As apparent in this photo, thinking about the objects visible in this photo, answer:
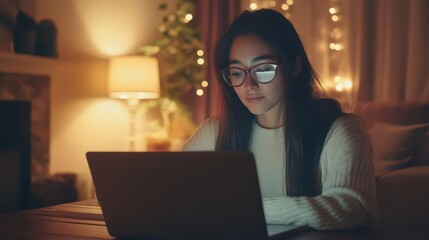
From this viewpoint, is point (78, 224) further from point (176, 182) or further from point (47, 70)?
point (47, 70)

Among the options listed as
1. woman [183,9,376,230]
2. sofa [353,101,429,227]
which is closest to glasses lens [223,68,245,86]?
woman [183,9,376,230]

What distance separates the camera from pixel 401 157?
299cm

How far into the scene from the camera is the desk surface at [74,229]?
109 cm

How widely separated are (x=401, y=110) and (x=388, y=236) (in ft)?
7.38

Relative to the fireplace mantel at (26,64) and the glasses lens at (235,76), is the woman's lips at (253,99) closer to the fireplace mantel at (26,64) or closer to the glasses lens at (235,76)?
the glasses lens at (235,76)

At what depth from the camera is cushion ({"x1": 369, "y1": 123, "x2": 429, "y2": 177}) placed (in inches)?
117

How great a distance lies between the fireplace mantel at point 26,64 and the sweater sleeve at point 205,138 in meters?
1.68

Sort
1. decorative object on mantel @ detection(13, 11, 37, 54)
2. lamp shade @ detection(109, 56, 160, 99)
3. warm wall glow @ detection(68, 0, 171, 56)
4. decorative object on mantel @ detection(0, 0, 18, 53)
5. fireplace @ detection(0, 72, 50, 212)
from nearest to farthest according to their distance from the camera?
fireplace @ detection(0, 72, 50, 212)
decorative object on mantel @ detection(0, 0, 18, 53)
decorative object on mantel @ detection(13, 11, 37, 54)
lamp shade @ detection(109, 56, 160, 99)
warm wall glow @ detection(68, 0, 171, 56)

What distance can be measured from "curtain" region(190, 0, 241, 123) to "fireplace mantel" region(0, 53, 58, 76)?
142 cm

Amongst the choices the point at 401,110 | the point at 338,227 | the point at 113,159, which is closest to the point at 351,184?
the point at 338,227

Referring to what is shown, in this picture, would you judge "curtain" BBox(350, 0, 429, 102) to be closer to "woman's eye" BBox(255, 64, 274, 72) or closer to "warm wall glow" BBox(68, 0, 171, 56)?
"warm wall glow" BBox(68, 0, 171, 56)

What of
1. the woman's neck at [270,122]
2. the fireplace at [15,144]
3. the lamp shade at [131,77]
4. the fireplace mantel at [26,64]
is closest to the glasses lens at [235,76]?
the woman's neck at [270,122]

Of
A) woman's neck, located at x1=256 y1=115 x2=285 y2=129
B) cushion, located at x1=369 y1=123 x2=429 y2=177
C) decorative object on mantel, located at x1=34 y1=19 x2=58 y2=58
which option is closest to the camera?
woman's neck, located at x1=256 y1=115 x2=285 y2=129

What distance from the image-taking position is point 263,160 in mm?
1686
